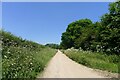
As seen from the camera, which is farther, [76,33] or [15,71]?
[76,33]

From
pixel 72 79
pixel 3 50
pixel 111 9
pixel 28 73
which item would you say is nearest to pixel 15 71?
pixel 28 73

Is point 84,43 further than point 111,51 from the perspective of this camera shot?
Yes

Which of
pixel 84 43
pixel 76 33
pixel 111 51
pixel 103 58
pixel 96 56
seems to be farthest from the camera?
pixel 76 33

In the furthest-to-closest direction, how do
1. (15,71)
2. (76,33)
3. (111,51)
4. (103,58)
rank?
(76,33)
(111,51)
(103,58)
(15,71)

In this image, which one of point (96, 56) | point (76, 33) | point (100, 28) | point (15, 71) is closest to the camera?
point (15, 71)

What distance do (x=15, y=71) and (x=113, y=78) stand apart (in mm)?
4726

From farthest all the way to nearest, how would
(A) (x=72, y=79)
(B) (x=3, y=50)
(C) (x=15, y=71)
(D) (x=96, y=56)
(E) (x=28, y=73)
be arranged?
(D) (x=96, y=56), (B) (x=3, y=50), (A) (x=72, y=79), (E) (x=28, y=73), (C) (x=15, y=71)

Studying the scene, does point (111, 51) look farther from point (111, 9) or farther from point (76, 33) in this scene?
point (76, 33)

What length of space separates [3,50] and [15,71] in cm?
450

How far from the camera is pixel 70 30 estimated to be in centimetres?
7381

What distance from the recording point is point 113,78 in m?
12.5

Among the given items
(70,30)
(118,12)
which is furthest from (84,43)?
(70,30)

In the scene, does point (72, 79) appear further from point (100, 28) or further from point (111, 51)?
point (100, 28)

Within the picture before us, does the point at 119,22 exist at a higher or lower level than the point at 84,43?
higher
